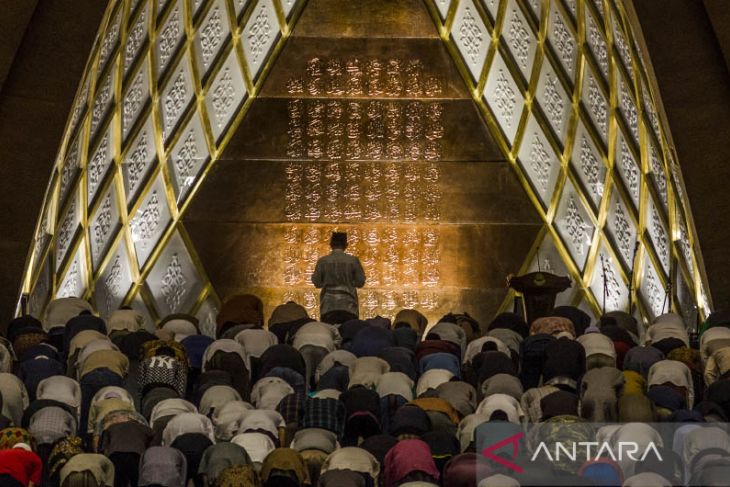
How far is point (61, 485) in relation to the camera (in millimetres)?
16016

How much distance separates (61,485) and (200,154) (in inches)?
505

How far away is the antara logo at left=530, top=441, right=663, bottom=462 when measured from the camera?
15930 mm

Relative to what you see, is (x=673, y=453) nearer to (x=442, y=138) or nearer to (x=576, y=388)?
(x=576, y=388)

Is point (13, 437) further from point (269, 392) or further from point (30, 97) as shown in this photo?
point (30, 97)

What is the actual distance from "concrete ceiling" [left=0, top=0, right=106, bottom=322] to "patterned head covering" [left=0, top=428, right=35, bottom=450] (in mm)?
5837

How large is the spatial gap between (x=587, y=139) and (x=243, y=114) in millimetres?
4964

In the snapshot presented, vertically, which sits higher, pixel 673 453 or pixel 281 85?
pixel 281 85

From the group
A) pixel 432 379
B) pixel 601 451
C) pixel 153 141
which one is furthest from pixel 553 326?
pixel 153 141

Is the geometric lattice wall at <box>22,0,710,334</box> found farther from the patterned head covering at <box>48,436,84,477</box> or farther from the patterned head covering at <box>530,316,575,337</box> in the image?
the patterned head covering at <box>48,436,84,477</box>

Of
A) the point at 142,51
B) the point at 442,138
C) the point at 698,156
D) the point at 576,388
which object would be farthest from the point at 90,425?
the point at 442,138

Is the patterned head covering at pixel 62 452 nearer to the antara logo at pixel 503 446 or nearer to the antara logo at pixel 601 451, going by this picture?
the antara logo at pixel 503 446

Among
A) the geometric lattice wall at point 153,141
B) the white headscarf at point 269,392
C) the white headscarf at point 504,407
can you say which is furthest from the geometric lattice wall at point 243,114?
the white headscarf at point 504,407

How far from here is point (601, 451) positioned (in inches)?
633

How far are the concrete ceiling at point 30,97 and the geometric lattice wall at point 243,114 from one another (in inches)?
48.0
